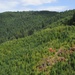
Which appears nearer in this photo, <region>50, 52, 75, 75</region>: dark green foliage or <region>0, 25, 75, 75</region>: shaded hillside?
<region>50, 52, 75, 75</region>: dark green foliage

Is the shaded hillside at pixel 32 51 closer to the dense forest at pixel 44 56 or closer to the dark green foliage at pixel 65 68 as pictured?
the dense forest at pixel 44 56

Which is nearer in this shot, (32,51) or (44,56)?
(44,56)

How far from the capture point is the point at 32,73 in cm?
8119

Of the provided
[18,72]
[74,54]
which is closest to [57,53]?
[74,54]

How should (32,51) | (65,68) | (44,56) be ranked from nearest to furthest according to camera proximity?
(65,68) < (44,56) < (32,51)

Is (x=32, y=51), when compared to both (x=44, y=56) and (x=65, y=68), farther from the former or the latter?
(x=65, y=68)

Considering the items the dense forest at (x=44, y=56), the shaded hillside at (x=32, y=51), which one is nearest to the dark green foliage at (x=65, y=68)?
the dense forest at (x=44, y=56)

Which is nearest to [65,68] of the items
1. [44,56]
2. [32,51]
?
[44,56]

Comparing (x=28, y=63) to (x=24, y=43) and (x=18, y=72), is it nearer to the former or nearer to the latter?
(x=18, y=72)

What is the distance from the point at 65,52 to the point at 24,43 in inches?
1395

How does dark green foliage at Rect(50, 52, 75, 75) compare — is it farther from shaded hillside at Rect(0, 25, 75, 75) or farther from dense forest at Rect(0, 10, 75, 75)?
shaded hillside at Rect(0, 25, 75, 75)

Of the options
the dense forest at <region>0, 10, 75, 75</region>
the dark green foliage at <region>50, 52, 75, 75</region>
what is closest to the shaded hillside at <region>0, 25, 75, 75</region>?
the dense forest at <region>0, 10, 75, 75</region>

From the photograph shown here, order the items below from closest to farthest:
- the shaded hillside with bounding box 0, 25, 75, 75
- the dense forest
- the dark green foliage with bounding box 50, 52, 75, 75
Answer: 1. the dark green foliage with bounding box 50, 52, 75, 75
2. the dense forest
3. the shaded hillside with bounding box 0, 25, 75, 75

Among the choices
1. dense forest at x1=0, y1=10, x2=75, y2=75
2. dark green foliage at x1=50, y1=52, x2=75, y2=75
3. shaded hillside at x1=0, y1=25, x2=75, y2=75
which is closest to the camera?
dark green foliage at x1=50, y1=52, x2=75, y2=75
